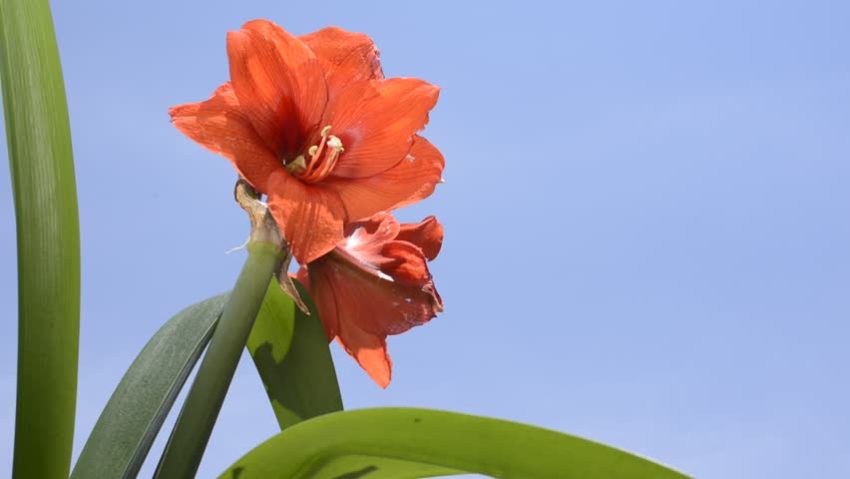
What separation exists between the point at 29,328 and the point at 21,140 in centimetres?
12

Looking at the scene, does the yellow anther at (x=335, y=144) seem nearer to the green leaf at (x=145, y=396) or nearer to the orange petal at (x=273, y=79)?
the orange petal at (x=273, y=79)

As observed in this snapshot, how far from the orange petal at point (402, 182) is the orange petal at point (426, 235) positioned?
0.19 feet

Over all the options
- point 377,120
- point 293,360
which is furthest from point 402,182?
point 293,360

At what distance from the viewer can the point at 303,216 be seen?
0.61 meters

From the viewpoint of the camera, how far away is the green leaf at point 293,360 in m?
0.70

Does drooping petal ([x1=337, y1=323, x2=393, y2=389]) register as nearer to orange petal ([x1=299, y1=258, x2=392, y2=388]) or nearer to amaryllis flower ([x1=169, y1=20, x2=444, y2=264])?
orange petal ([x1=299, y1=258, x2=392, y2=388])

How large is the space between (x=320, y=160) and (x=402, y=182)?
0.06 m

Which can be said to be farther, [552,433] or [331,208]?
[331,208]

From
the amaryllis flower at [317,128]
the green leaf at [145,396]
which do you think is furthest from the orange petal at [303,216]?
the green leaf at [145,396]

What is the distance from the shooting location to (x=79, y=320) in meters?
0.61

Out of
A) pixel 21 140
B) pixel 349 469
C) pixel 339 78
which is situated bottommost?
pixel 349 469

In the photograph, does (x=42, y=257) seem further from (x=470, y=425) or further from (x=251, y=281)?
(x=470, y=425)

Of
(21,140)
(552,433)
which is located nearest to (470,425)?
(552,433)

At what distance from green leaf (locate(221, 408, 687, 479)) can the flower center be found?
19 centimetres
